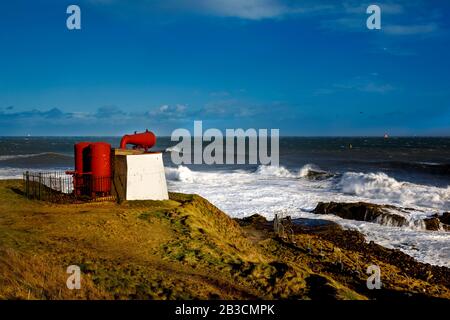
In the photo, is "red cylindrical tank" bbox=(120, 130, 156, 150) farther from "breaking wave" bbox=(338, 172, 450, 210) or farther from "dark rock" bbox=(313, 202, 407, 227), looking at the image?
"breaking wave" bbox=(338, 172, 450, 210)

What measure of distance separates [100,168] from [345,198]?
20120mm

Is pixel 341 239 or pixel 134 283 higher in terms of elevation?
pixel 134 283

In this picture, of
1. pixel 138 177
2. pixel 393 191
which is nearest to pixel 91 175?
pixel 138 177

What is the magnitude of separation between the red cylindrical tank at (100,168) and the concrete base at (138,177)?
368 mm

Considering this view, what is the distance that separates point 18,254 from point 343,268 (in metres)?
9.72

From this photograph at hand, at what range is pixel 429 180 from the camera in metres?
45.0

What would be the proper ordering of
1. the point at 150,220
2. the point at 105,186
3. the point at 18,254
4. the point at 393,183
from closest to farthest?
the point at 18,254 < the point at 150,220 < the point at 105,186 < the point at 393,183

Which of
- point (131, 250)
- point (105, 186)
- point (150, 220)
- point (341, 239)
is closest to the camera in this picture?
point (131, 250)

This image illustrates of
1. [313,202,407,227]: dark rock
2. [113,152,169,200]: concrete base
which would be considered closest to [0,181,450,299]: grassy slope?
[113,152,169,200]: concrete base

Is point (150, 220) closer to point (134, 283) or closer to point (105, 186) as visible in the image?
point (105, 186)

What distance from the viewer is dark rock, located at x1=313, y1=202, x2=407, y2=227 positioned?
870 inches

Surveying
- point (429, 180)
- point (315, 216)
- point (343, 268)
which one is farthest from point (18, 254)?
point (429, 180)

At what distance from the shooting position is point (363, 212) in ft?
76.9
